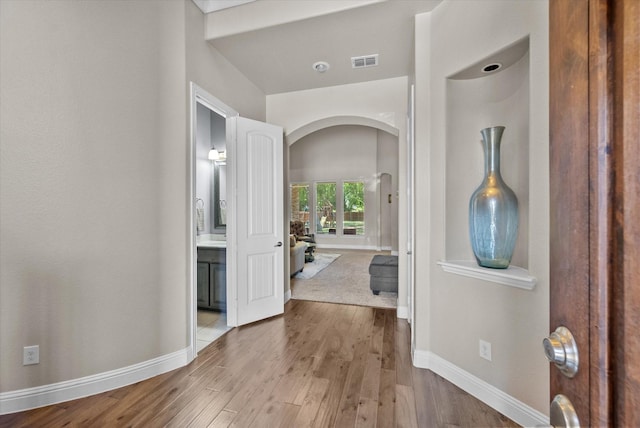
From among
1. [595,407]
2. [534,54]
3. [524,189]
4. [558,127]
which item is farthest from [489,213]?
[595,407]

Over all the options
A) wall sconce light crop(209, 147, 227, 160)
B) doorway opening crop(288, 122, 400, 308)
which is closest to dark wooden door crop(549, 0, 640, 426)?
wall sconce light crop(209, 147, 227, 160)

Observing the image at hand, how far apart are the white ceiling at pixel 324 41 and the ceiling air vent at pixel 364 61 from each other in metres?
0.06

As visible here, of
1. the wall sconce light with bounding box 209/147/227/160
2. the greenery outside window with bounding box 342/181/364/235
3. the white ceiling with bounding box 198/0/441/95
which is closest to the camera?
the white ceiling with bounding box 198/0/441/95

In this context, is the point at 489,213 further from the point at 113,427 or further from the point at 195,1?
the point at 195,1

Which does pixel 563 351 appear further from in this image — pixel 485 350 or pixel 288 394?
pixel 288 394

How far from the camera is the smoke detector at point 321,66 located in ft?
10.5

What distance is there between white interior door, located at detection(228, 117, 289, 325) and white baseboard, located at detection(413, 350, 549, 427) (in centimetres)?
182

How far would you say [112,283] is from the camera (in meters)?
2.10

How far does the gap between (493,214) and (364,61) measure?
2214mm

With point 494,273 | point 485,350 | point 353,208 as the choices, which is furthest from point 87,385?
point 353,208

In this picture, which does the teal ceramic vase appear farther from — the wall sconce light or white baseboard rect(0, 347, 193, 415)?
the wall sconce light

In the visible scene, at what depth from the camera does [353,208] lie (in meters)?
9.60

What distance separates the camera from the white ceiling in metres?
2.47

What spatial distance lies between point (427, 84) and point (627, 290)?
243cm
